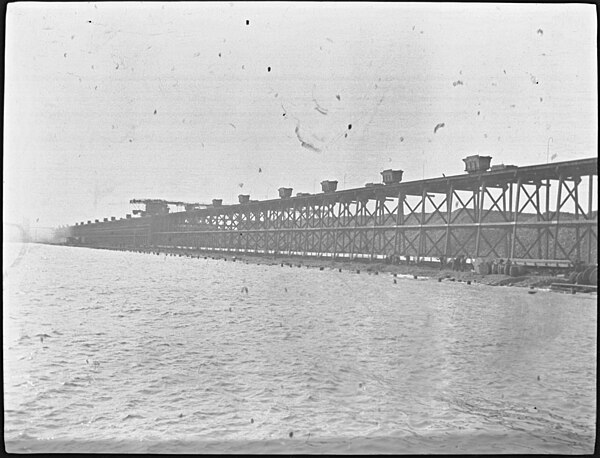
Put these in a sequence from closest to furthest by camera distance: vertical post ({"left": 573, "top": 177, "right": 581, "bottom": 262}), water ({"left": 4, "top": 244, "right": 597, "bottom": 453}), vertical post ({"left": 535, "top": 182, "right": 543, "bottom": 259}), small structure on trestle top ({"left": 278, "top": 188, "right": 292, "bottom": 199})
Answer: water ({"left": 4, "top": 244, "right": 597, "bottom": 453})
vertical post ({"left": 573, "top": 177, "right": 581, "bottom": 262})
vertical post ({"left": 535, "top": 182, "right": 543, "bottom": 259})
small structure on trestle top ({"left": 278, "top": 188, "right": 292, "bottom": 199})

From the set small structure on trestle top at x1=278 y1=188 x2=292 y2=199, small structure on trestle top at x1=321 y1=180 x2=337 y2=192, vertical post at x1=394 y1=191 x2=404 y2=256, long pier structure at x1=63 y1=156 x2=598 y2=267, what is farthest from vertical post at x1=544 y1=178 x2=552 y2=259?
small structure on trestle top at x1=278 y1=188 x2=292 y2=199

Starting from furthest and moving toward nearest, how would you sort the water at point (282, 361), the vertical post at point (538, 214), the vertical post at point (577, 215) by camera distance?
the vertical post at point (538, 214), the vertical post at point (577, 215), the water at point (282, 361)

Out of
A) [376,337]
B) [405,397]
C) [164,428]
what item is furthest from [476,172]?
[164,428]

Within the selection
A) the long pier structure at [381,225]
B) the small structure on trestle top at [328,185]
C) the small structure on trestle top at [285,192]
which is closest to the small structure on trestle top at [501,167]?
the long pier structure at [381,225]

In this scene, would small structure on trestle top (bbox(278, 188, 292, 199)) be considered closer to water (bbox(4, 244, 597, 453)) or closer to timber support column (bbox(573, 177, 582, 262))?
water (bbox(4, 244, 597, 453))

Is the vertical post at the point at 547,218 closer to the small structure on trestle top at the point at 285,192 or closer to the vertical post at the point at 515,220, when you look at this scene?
the vertical post at the point at 515,220

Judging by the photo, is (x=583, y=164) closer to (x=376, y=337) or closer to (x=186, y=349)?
(x=376, y=337)
